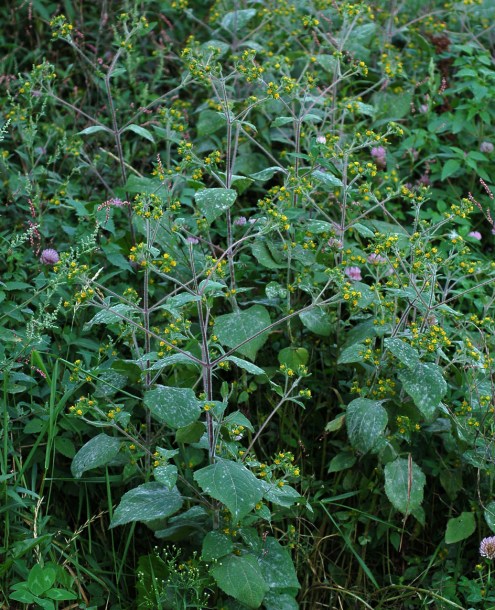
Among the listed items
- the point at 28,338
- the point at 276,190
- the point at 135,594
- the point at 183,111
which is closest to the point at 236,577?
the point at 135,594

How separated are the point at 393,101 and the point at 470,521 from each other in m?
2.08

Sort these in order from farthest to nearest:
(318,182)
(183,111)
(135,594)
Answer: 1. (183,111)
2. (318,182)
3. (135,594)

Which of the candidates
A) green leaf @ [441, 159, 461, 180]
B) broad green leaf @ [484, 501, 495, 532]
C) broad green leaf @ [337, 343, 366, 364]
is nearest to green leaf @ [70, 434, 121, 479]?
broad green leaf @ [337, 343, 366, 364]

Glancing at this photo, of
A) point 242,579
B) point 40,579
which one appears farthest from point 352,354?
point 40,579

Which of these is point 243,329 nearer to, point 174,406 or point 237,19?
point 174,406

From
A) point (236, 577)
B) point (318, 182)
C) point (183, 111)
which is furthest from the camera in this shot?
point (183, 111)

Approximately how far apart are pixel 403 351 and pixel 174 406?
0.73 m

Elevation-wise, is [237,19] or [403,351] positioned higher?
[237,19]

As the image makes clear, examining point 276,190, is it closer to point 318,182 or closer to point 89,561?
point 318,182

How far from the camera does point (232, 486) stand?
2.41 m

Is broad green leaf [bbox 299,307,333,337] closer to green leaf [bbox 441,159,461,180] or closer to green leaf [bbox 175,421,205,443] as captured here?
green leaf [bbox 175,421,205,443]

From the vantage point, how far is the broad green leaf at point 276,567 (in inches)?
104

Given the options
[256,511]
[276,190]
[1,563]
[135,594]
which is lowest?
[135,594]

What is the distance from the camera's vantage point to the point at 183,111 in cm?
418
